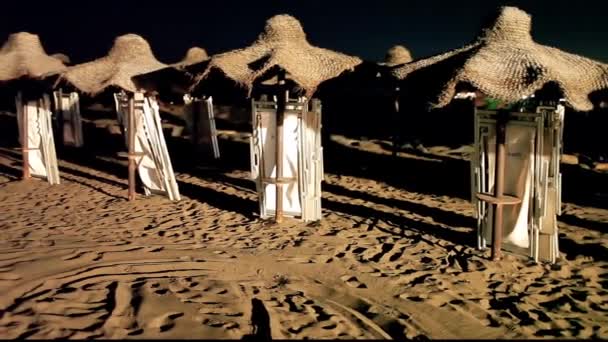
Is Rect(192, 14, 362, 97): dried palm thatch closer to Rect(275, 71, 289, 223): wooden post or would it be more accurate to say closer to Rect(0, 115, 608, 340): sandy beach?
Rect(275, 71, 289, 223): wooden post

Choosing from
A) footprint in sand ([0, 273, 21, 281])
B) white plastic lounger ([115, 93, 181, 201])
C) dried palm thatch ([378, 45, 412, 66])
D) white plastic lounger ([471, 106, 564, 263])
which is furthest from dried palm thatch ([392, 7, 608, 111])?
dried palm thatch ([378, 45, 412, 66])

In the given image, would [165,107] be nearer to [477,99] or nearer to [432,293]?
[477,99]

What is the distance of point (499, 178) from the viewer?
5234 mm

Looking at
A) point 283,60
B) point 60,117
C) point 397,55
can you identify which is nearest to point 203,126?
point 60,117

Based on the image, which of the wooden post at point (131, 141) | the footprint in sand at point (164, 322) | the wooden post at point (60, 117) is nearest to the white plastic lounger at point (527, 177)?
the footprint in sand at point (164, 322)

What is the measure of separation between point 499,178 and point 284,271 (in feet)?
8.26

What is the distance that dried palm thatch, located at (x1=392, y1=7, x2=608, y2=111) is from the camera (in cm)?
544

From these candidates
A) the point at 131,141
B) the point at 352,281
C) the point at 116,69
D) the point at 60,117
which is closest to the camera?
the point at 352,281

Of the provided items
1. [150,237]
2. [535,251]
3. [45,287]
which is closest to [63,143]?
[150,237]

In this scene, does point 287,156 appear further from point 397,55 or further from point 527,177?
point 397,55

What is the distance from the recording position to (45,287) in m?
4.50

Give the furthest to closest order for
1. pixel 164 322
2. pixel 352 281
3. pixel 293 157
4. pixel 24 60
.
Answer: pixel 24 60, pixel 293 157, pixel 352 281, pixel 164 322

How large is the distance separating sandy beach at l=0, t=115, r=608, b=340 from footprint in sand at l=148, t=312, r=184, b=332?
0.02 m

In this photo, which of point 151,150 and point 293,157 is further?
point 151,150
